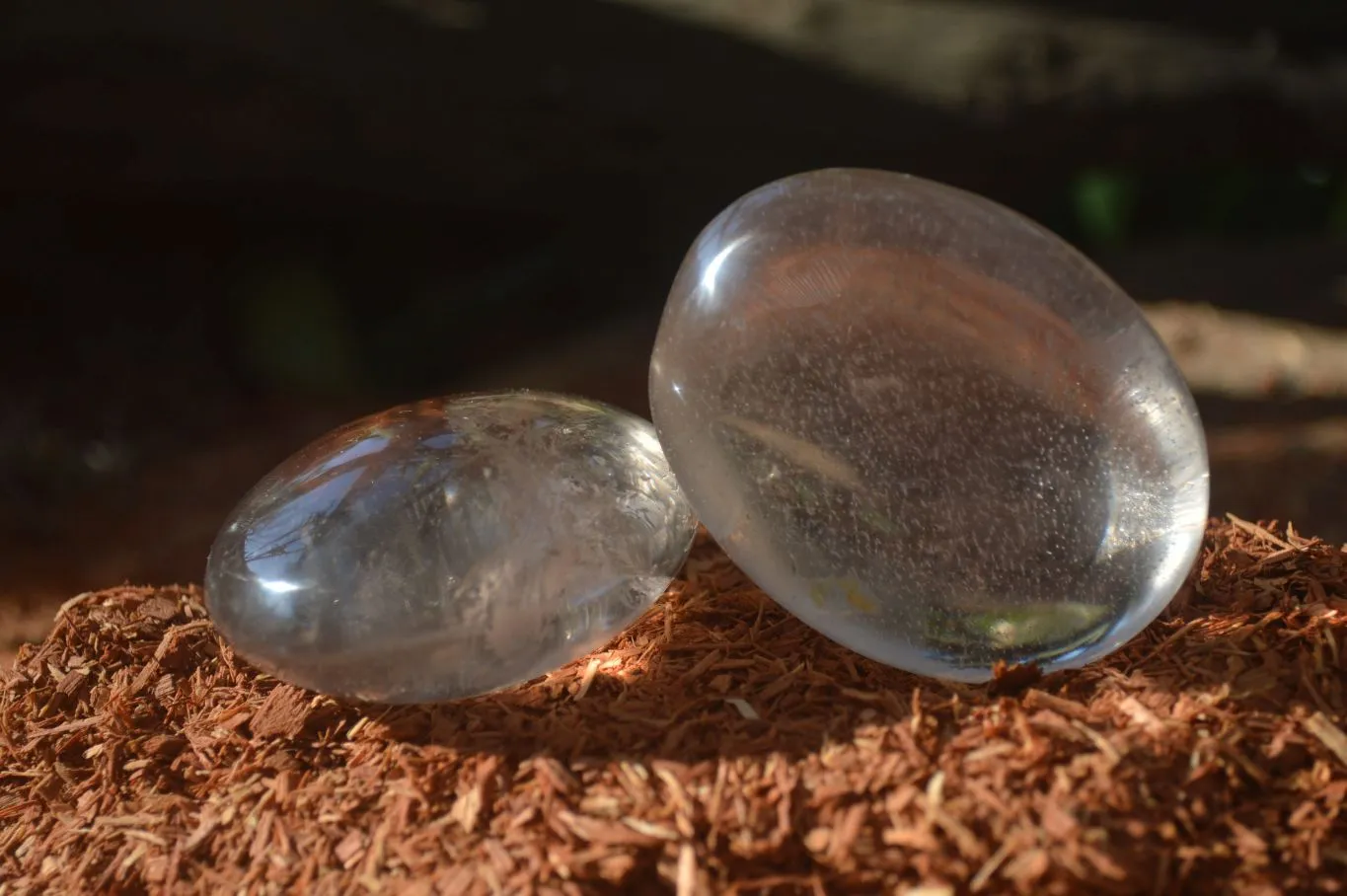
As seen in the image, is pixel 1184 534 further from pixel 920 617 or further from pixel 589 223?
pixel 589 223

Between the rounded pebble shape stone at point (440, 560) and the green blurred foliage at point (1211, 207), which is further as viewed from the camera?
the green blurred foliage at point (1211, 207)

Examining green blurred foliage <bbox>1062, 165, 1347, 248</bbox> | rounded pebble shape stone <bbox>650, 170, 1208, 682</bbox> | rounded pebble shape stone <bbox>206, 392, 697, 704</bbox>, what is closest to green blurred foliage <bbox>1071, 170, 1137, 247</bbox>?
green blurred foliage <bbox>1062, 165, 1347, 248</bbox>

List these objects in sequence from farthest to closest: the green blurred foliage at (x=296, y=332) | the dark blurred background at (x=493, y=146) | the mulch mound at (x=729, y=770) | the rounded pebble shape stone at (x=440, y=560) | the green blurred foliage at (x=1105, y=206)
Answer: the green blurred foliage at (x=1105, y=206), the green blurred foliage at (x=296, y=332), the dark blurred background at (x=493, y=146), the rounded pebble shape stone at (x=440, y=560), the mulch mound at (x=729, y=770)

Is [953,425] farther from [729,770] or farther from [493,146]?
[493,146]

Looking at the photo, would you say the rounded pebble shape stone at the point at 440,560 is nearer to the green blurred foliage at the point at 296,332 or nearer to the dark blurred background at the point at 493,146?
the dark blurred background at the point at 493,146

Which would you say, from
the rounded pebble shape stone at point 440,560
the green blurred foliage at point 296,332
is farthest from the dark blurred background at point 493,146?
the rounded pebble shape stone at point 440,560

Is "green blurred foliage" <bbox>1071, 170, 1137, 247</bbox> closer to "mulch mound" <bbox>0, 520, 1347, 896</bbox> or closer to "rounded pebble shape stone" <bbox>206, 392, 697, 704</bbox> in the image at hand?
"mulch mound" <bbox>0, 520, 1347, 896</bbox>
